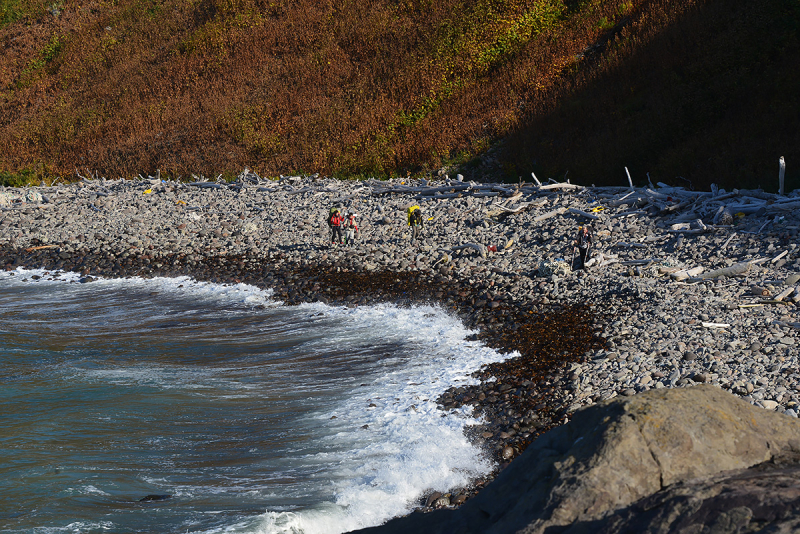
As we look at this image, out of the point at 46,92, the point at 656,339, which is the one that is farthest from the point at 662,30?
the point at 46,92

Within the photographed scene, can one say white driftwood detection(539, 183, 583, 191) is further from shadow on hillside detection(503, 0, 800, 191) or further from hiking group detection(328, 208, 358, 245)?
hiking group detection(328, 208, 358, 245)

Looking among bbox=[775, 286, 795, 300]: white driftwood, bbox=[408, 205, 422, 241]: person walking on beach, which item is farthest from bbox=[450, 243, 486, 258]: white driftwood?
bbox=[775, 286, 795, 300]: white driftwood

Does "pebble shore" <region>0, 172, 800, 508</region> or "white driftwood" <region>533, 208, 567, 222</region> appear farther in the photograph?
"white driftwood" <region>533, 208, 567, 222</region>

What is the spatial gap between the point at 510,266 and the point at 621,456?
10869mm

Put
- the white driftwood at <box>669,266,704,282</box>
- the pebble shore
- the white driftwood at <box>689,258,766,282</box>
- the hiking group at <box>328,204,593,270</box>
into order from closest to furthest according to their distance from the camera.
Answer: the pebble shore < the white driftwood at <box>689,258,766,282</box> < the white driftwood at <box>669,266,704,282</box> < the hiking group at <box>328,204,593,270</box>

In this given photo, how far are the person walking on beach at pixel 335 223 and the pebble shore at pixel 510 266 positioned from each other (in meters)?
0.51

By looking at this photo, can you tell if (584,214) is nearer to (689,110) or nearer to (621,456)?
(689,110)

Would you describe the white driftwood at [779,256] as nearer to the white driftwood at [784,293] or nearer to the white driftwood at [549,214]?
the white driftwood at [784,293]

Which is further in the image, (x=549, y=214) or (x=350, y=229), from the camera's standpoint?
(x=350, y=229)

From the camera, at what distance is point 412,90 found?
95.1 ft

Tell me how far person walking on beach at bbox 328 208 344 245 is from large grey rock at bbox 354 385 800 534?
13.5 metres

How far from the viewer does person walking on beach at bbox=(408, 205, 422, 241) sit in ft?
56.2

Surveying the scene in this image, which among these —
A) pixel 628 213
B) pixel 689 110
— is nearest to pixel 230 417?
pixel 628 213

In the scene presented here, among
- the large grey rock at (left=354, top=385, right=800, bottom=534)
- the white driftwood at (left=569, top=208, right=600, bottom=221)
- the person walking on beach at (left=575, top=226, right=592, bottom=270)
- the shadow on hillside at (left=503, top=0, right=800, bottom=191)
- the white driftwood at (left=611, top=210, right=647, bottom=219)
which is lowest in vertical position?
the large grey rock at (left=354, top=385, right=800, bottom=534)
